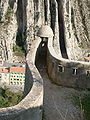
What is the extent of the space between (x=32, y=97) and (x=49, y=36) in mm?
8170

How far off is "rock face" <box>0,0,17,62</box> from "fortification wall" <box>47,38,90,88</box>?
20.0 metres

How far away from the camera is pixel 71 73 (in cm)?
1311

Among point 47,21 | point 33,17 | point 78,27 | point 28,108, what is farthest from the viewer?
point 78,27

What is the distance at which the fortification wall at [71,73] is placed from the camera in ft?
42.3

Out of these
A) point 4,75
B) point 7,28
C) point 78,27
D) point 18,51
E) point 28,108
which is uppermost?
point 28,108

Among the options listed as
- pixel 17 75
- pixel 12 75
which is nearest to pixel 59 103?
pixel 17 75

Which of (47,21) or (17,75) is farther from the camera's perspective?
(17,75)

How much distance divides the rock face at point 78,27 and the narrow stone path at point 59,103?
1725 centimetres

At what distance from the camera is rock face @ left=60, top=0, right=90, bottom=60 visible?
30.6m

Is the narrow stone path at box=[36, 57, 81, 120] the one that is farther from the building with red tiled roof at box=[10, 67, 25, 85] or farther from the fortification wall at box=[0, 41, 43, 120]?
the building with red tiled roof at box=[10, 67, 25, 85]

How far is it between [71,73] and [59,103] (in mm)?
1863

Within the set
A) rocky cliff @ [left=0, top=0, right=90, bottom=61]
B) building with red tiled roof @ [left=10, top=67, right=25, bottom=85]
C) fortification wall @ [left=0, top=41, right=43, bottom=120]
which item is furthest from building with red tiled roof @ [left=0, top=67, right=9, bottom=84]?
fortification wall @ [left=0, top=41, right=43, bottom=120]

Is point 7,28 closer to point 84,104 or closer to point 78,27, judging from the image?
point 78,27

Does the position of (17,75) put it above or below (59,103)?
below
